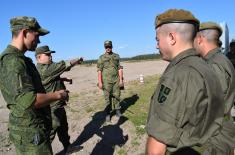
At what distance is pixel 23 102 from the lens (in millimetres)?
4020

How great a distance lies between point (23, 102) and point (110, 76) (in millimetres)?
7108

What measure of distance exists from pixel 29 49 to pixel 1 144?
18.5 ft

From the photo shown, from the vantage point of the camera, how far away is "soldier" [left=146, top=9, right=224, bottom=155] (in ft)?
8.13

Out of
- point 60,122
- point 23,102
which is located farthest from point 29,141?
point 60,122

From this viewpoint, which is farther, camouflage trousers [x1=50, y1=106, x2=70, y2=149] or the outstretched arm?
camouflage trousers [x1=50, y1=106, x2=70, y2=149]

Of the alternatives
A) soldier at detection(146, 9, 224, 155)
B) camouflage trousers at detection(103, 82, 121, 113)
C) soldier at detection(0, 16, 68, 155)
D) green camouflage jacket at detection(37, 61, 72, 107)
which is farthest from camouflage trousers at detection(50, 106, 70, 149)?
soldier at detection(146, 9, 224, 155)

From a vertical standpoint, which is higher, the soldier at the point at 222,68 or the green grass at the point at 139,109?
the soldier at the point at 222,68

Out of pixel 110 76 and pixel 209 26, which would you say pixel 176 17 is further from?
pixel 110 76

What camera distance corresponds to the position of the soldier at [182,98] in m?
2.48

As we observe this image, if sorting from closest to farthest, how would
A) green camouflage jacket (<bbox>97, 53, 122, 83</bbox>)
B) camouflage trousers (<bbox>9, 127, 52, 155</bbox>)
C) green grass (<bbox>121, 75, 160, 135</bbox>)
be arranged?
camouflage trousers (<bbox>9, 127, 52, 155</bbox>), green grass (<bbox>121, 75, 160, 135</bbox>), green camouflage jacket (<bbox>97, 53, 122, 83</bbox>)

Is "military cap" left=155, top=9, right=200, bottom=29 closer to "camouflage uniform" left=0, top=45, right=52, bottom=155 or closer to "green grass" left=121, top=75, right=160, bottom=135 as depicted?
"camouflage uniform" left=0, top=45, right=52, bottom=155

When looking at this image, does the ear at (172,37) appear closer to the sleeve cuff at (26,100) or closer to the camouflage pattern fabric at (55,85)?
the sleeve cuff at (26,100)

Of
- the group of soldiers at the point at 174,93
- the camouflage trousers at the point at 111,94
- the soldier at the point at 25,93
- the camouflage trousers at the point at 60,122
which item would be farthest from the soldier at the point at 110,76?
the soldier at the point at 25,93

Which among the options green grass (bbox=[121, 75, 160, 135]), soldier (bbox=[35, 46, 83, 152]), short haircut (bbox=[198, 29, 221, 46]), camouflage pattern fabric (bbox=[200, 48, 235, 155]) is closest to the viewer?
camouflage pattern fabric (bbox=[200, 48, 235, 155])
